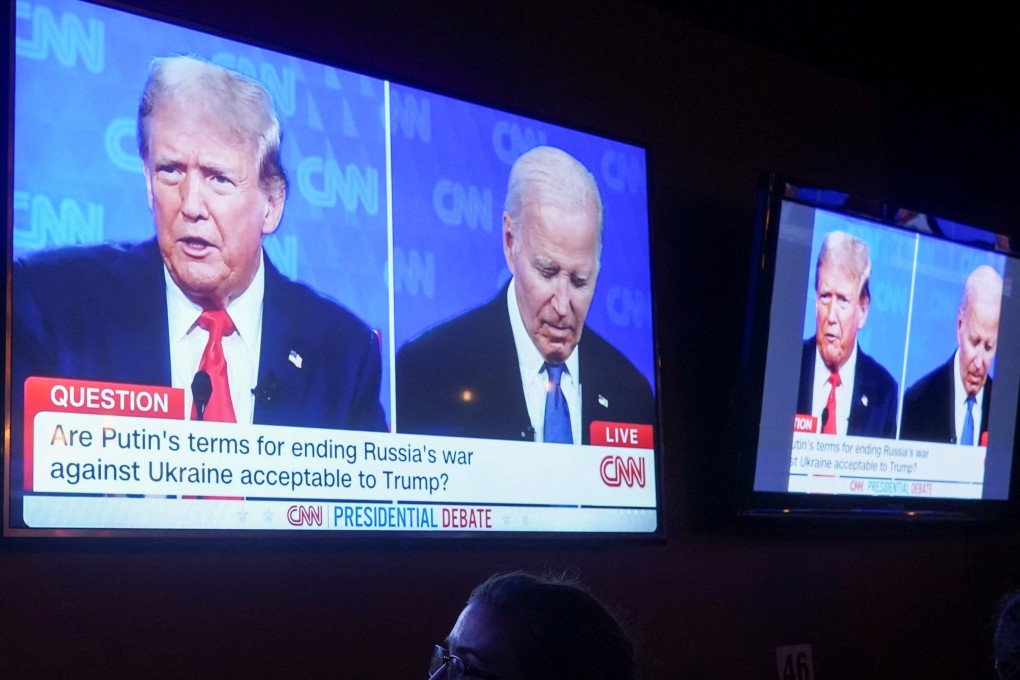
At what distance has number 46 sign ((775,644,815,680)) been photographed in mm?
3689

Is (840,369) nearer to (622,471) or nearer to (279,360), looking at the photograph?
(622,471)

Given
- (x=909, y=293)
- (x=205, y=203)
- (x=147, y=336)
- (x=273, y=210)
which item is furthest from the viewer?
(x=909, y=293)

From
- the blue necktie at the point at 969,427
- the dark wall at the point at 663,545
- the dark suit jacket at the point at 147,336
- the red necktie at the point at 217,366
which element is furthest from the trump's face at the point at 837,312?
the red necktie at the point at 217,366

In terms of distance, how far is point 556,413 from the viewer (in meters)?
3.04

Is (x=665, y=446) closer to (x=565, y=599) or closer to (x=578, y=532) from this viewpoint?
(x=578, y=532)

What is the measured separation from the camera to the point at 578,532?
2.99 m

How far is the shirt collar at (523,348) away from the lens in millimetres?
3031

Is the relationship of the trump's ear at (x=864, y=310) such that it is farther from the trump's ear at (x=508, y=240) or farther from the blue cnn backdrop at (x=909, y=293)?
the trump's ear at (x=508, y=240)

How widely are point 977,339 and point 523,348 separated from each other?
6.15ft

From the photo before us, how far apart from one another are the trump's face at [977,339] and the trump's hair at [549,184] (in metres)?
1.56

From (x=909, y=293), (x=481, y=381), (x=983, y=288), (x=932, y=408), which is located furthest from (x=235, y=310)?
(x=983, y=288)

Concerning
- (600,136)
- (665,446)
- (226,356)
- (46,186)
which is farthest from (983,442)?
(46,186)

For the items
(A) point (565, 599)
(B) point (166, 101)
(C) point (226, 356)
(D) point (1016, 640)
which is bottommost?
(D) point (1016, 640)

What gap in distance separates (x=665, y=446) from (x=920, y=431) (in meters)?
0.97
